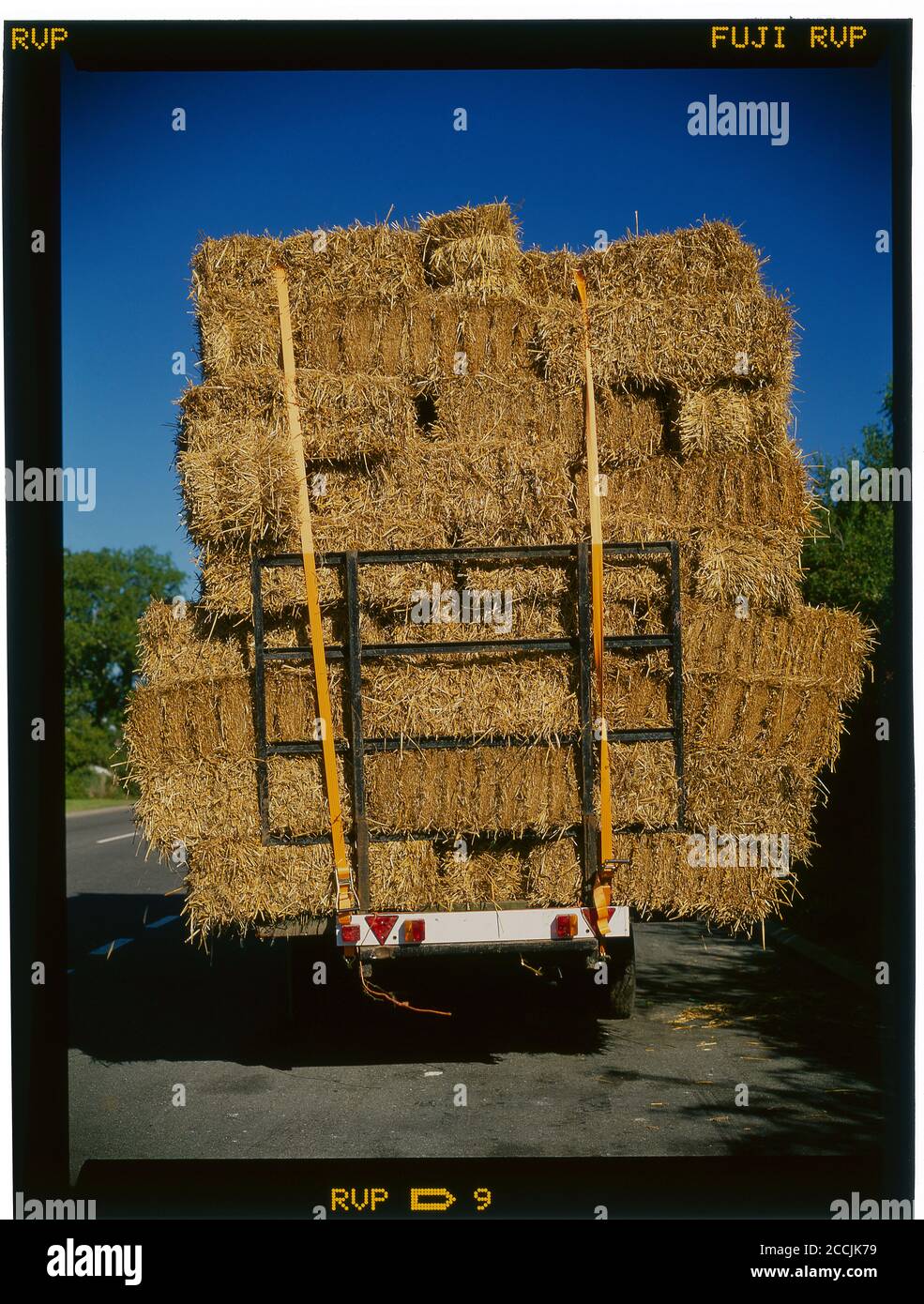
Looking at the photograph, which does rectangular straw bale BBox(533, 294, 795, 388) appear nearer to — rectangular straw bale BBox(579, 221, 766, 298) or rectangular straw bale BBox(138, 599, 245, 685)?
rectangular straw bale BBox(579, 221, 766, 298)

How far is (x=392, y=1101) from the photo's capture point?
6336 millimetres

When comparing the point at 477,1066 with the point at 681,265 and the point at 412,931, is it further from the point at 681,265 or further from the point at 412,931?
the point at 681,265

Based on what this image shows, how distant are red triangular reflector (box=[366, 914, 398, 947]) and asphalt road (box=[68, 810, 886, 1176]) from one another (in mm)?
891

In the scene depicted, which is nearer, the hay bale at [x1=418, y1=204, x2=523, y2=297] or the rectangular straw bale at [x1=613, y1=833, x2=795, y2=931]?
the rectangular straw bale at [x1=613, y1=833, x2=795, y2=931]

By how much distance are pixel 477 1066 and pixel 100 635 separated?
187 feet

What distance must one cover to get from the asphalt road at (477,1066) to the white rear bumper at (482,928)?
0.85 metres

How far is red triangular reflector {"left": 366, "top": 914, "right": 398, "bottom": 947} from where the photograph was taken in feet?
19.4

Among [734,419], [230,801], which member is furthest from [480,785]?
[734,419]

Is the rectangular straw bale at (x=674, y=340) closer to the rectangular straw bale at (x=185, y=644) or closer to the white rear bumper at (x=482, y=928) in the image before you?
the rectangular straw bale at (x=185, y=644)

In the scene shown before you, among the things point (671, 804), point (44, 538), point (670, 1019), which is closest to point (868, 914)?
point (670, 1019)

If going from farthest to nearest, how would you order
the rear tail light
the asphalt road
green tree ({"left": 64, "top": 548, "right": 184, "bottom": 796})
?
green tree ({"left": 64, "top": 548, "right": 184, "bottom": 796}), the rear tail light, the asphalt road

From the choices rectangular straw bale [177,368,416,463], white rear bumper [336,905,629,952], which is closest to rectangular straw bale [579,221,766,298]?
rectangular straw bale [177,368,416,463]

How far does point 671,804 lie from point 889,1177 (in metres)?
1.94

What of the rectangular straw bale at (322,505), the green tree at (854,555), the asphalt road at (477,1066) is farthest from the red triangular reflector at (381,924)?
the green tree at (854,555)
